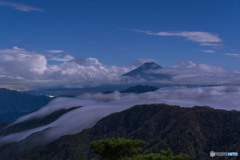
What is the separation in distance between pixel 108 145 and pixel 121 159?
387 cm

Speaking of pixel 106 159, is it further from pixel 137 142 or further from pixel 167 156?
pixel 167 156

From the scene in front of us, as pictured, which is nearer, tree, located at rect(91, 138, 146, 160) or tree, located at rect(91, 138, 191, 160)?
tree, located at rect(91, 138, 191, 160)

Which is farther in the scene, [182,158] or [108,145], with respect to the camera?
[108,145]

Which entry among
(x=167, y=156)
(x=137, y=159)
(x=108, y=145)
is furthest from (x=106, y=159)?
(x=167, y=156)

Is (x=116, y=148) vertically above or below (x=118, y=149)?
above

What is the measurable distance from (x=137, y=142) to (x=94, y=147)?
9.09 m

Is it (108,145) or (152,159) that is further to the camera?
(108,145)

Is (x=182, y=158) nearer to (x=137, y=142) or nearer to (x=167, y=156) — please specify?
(x=167, y=156)

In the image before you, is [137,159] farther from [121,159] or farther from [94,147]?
[94,147]

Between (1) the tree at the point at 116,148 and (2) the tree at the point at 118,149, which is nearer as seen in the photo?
(2) the tree at the point at 118,149

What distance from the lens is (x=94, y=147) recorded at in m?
51.2

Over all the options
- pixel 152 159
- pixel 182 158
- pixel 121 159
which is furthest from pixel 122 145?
pixel 182 158

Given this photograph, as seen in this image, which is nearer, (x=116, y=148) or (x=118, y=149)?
(x=116, y=148)

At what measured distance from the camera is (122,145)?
168ft
